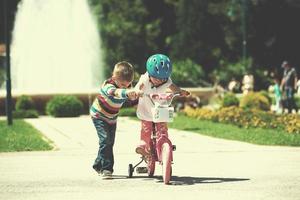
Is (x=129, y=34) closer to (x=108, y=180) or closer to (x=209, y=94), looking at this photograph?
(x=209, y=94)

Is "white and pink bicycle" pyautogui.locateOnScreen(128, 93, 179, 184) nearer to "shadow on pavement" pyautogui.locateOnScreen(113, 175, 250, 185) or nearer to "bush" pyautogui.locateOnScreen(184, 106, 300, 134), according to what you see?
"shadow on pavement" pyautogui.locateOnScreen(113, 175, 250, 185)

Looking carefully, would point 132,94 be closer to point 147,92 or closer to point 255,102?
point 147,92

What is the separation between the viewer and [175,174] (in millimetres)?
9320

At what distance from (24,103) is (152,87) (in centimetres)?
1915

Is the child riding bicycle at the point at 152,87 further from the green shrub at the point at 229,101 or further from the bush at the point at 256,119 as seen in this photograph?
the green shrub at the point at 229,101

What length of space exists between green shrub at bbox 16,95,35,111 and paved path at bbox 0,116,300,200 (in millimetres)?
13282

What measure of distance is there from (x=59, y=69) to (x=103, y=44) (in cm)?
2582

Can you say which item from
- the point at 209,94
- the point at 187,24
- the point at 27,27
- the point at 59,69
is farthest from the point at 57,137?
the point at 187,24

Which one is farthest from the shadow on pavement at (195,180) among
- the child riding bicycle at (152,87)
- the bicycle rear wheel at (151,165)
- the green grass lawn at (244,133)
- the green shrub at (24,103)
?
the green shrub at (24,103)

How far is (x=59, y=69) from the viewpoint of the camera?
121ft

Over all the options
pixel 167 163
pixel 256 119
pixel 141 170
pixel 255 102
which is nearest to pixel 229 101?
pixel 255 102

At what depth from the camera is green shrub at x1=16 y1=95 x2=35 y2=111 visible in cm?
2711

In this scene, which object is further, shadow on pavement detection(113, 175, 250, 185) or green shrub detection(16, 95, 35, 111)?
green shrub detection(16, 95, 35, 111)

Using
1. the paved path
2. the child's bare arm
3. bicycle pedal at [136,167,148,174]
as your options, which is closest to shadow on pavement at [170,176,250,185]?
the paved path
